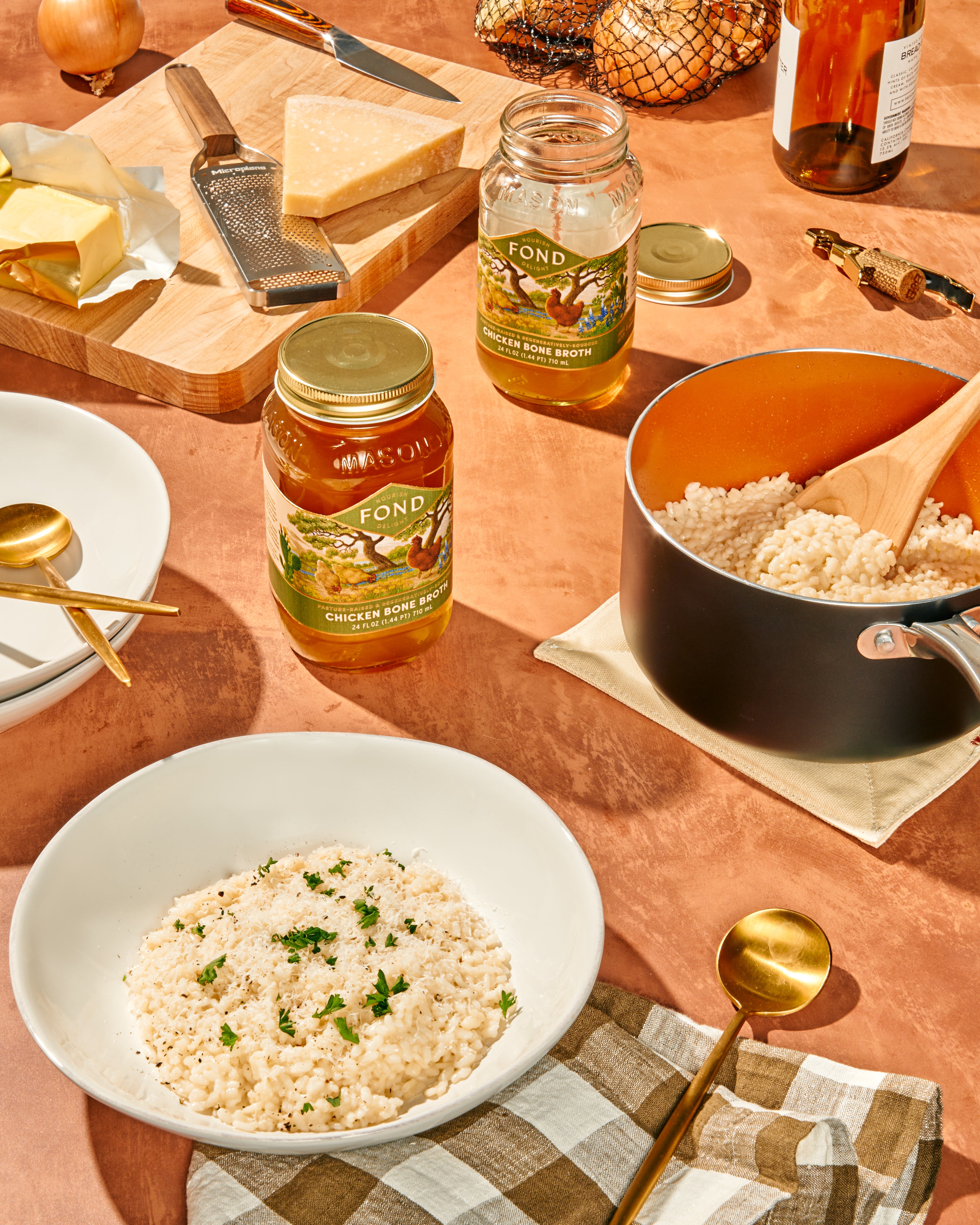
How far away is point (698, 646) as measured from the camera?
26.4 inches

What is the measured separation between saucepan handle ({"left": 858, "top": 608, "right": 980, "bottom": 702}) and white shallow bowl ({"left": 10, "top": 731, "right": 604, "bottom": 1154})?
198mm

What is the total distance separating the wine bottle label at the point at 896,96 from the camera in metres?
1.12

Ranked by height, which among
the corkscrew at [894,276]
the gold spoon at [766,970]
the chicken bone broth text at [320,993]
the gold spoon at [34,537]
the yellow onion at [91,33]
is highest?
the yellow onion at [91,33]

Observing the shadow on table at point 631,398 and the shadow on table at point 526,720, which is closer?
the shadow on table at point 526,720

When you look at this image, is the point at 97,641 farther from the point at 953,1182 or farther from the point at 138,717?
the point at 953,1182

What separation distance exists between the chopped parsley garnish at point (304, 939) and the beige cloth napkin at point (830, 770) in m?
0.28

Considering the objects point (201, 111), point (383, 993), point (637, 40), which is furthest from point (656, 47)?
point (383, 993)

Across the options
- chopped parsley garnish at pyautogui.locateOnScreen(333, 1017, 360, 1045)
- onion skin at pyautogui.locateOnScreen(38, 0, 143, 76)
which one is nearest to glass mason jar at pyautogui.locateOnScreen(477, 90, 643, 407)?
chopped parsley garnish at pyautogui.locateOnScreen(333, 1017, 360, 1045)

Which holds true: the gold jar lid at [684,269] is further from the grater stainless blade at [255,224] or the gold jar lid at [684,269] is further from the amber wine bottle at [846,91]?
the grater stainless blade at [255,224]

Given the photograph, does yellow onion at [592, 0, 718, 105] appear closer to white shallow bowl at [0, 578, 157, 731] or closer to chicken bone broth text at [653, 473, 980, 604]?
chicken bone broth text at [653, 473, 980, 604]

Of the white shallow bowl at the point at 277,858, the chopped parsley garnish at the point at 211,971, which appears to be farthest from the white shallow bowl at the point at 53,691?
the chopped parsley garnish at the point at 211,971

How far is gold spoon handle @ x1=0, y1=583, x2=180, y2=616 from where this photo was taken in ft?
2.27

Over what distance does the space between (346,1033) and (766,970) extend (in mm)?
237

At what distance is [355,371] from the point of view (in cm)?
64
